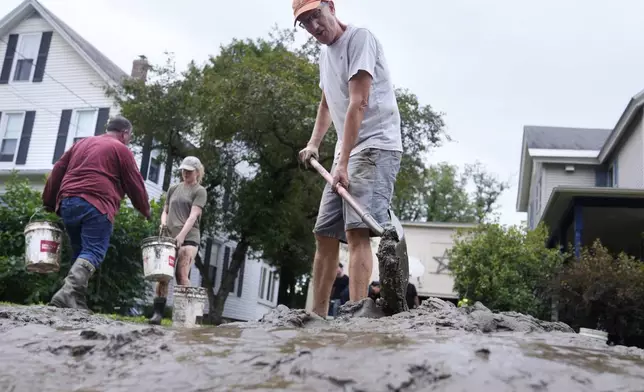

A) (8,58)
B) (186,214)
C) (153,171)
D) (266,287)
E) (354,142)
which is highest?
(8,58)

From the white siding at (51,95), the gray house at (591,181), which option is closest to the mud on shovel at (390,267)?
the gray house at (591,181)

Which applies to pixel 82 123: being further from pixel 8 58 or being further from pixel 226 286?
pixel 226 286

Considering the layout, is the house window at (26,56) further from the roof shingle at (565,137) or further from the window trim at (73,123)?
the roof shingle at (565,137)

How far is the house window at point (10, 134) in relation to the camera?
2492cm

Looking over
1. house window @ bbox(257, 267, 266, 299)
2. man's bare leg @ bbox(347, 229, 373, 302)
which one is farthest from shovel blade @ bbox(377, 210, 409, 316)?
house window @ bbox(257, 267, 266, 299)

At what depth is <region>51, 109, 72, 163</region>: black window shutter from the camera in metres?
24.3

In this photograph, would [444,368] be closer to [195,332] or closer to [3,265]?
[195,332]

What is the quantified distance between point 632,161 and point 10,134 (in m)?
20.7

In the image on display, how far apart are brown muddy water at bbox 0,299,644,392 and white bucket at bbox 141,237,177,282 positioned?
295 centimetres

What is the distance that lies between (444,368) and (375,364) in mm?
211

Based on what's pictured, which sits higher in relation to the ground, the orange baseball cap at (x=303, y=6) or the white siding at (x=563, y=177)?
the white siding at (x=563, y=177)

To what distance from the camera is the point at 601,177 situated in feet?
70.2

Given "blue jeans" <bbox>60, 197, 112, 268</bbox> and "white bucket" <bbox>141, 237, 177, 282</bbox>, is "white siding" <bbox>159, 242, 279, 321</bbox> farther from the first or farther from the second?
"blue jeans" <bbox>60, 197, 112, 268</bbox>

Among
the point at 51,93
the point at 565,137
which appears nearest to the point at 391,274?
the point at 565,137
